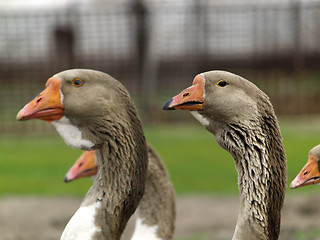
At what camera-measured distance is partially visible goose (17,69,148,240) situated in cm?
315

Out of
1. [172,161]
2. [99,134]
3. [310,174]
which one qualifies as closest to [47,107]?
[99,134]

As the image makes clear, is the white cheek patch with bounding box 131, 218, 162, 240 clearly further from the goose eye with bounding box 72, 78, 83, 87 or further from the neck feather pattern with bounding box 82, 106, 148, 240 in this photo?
the goose eye with bounding box 72, 78, 83, 87

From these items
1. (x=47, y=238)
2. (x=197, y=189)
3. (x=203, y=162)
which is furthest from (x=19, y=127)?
(x=47, y=238)

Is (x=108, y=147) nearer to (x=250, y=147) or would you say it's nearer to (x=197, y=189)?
(x=250, y=147)

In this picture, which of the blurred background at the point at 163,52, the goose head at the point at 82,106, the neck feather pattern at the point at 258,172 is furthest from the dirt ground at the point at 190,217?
the blurred background at the point at 163,52

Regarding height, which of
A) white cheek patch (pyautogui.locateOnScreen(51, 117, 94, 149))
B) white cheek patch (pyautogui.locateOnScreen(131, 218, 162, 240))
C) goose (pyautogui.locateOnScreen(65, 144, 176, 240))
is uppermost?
white cheek patch (pyautogui.locateOnScreen(51, 117, 94, 149))

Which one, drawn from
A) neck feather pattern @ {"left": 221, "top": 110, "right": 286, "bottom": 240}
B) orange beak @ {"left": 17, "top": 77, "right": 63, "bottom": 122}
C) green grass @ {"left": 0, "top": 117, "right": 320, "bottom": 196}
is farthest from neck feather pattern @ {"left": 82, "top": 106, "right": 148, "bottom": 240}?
green grass @ {"left": 0, "top": 117, "right": 320, "bottom": 196}

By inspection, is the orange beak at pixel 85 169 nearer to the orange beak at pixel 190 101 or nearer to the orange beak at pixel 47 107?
the orange beak at pixel 47 107

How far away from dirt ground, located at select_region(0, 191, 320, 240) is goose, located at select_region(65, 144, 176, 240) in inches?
79.8

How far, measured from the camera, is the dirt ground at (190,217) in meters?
6.14

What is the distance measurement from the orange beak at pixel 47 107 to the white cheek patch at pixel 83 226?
2.13ft

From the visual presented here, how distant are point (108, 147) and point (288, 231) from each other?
3.54 metres

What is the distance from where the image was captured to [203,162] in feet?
35.8

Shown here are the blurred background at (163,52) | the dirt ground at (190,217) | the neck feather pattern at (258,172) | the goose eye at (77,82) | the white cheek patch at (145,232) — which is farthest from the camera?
the blurred background at (163,52)
